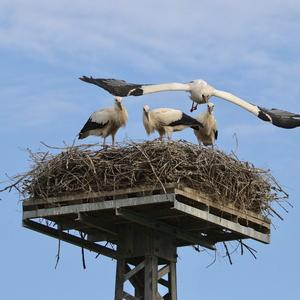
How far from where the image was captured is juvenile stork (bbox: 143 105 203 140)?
17.1 meters

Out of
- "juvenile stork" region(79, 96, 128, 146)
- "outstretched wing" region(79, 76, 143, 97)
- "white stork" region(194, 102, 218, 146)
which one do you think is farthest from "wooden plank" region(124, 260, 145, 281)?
"white stork" region(194, 102, 218, 146)

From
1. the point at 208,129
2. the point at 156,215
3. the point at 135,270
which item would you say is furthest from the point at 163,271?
the point at 208,129

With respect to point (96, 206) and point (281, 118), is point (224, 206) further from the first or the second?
point (281, 118)

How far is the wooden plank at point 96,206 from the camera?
12.8 m

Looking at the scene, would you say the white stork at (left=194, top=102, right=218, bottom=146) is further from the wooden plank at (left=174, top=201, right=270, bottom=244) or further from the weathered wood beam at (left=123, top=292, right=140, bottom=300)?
the weathered wood beam at (left=123, top=292, right=140, bottom=300)

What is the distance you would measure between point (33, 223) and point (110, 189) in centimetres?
130

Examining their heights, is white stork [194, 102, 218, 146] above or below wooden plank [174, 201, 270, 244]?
above

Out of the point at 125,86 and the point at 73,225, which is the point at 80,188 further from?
the point at 125,86

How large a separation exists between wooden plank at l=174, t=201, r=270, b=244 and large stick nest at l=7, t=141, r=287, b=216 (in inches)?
11.4

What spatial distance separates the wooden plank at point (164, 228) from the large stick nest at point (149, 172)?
0.40 meters

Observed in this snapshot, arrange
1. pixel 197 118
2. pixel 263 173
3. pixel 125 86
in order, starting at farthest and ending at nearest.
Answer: pixel 197 118 → pixel 125 86 → pixel 263 173

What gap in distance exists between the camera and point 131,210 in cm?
1330

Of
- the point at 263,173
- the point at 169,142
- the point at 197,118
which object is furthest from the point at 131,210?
the point at 197,118

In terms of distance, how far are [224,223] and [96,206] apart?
1714 millimetres
